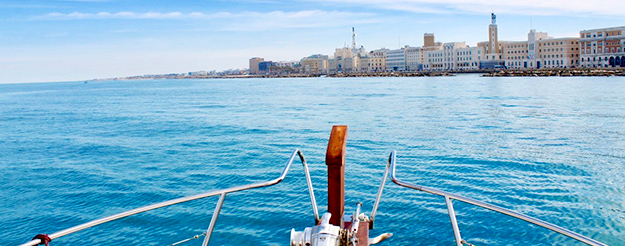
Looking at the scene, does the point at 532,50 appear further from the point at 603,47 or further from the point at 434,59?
the point at 434,59

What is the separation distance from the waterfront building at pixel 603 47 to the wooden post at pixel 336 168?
131 metres

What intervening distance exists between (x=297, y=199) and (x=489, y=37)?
6177 inches

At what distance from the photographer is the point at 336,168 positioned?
5.63 metres

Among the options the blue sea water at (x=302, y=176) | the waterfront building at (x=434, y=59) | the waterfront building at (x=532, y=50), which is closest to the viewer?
the blue sea water at (x=302, y=176)

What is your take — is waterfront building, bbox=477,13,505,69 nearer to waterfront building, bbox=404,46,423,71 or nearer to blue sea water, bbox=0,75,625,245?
waterfront building, bbox=404,46,423,71

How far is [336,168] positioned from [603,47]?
134m

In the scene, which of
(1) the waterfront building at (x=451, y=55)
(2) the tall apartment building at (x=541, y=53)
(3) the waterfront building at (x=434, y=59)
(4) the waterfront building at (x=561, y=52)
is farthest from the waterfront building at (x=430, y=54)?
(4) the waterfront building at (x=561, y=52)

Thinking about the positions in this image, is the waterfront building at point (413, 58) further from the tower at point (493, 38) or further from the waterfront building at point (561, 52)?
the waterfront building at point (561, 52)

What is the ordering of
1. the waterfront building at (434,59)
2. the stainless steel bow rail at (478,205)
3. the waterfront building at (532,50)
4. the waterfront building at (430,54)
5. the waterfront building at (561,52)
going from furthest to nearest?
the waterfront building at (430,54), the waterfront building at (434,59), the waterfront building at (532,50), the waterfront building at (561,52), the stainless steel bow rail at (478,205)

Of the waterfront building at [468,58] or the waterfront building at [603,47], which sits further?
the waterfront building at [468,58]

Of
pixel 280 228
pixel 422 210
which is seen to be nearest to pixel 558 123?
pixel 422 210

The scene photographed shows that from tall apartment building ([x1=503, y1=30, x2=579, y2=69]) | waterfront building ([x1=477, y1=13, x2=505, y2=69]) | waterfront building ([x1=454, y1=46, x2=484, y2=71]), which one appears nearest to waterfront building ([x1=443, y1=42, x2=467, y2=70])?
waterfront building ([x1=454, y1=46, x2=484, y2=71])

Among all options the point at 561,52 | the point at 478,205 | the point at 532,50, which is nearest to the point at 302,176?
the point at 478,205

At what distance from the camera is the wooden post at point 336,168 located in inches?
218
